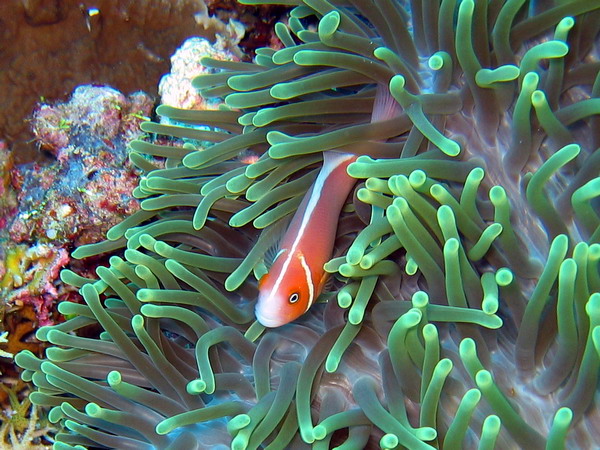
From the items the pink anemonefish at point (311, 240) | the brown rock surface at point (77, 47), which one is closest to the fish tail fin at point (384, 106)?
the pink anemonefish at point (311, 240)

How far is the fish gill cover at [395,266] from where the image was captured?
60.2 inches

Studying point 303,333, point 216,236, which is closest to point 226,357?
point 303,333

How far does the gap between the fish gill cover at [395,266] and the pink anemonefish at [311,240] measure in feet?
0.24

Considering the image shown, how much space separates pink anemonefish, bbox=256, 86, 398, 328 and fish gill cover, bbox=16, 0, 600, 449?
0.24ft

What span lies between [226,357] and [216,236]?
1.59ft

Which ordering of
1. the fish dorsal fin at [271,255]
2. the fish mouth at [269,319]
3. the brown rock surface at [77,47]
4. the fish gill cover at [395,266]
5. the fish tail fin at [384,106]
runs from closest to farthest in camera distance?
the fish gill cover at [395,266]
the fish mouth at [269,319]
the fish tail fin at [384,106]
the fish dorsal fin at [271,255]
the brown rock surface at [77,47]

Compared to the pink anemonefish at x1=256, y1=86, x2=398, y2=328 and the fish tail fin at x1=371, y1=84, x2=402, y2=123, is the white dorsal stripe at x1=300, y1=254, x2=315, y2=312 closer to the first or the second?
the pink anemonefish at x1=256, y1=86, x2=398, y2=328

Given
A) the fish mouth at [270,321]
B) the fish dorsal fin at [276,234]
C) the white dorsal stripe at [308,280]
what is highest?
the fish dorsal fin at [276,234]

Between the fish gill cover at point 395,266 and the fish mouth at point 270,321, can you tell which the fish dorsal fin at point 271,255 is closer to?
the fish gill cover at point 395,266

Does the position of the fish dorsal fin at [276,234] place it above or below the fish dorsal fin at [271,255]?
above

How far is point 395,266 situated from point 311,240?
31 cm

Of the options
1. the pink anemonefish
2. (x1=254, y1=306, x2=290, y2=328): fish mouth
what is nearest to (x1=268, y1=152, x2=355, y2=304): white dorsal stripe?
the pink anemonefish

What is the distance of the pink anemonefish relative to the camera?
1.90m

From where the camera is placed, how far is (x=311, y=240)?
1.95 meters
